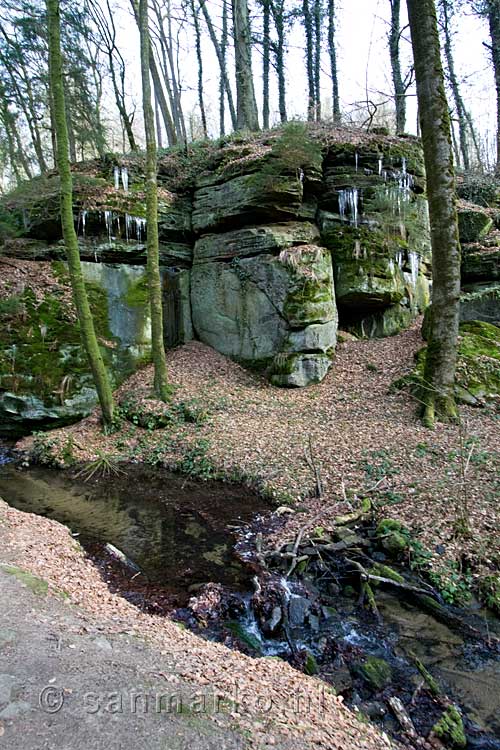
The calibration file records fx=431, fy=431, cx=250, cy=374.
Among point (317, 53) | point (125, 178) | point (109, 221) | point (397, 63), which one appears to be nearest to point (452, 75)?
point (397, 63)

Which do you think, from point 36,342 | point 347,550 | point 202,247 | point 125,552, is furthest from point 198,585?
point 202,247

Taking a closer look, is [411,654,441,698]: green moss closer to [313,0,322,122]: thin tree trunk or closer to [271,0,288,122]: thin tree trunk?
[271,0,288,122]: thin tree trunk

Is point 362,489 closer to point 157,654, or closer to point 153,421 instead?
point 157,654

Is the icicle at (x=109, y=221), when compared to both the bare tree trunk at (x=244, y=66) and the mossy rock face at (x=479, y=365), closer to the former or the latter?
the bare tree trunk at (x=244, y=66)

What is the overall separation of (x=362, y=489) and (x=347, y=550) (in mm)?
1309

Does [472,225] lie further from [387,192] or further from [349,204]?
[349,204]

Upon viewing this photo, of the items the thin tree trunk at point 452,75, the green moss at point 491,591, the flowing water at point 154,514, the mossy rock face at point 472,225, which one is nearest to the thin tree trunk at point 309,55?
the thin tree trunk at point 452,75

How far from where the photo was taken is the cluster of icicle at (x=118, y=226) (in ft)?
40.1

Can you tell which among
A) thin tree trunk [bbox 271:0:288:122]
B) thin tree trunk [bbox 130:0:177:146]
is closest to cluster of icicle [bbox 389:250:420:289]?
thin tree trunk [bbox 271:0:288:122]

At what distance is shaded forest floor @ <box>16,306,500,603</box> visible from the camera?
552cm

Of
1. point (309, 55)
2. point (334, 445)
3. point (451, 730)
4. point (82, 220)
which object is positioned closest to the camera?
point (451, 730)

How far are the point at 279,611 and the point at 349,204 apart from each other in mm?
11435

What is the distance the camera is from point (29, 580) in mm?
4305

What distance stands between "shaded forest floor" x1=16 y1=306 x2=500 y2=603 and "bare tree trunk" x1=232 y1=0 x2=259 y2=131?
1029cm
